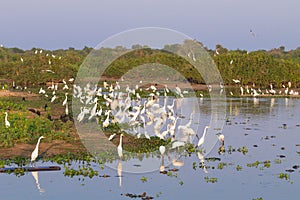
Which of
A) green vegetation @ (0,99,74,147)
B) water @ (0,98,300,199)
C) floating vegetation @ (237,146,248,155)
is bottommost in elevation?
water @ (0,98,300,199)

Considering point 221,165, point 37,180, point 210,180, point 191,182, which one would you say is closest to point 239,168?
point 221,165

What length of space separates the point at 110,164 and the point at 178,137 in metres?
4.51

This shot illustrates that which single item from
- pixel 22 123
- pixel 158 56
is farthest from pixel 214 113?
pixel 158 56

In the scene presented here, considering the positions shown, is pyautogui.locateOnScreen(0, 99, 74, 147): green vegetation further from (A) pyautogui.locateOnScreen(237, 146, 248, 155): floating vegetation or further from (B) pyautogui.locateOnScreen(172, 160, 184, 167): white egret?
(A) pyautogui.locateOnScreen(237, 146, 248, 155): floating vegetation

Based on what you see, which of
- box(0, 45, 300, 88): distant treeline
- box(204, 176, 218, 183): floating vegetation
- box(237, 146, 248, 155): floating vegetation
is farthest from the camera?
box(0, 45, 300, 88): distant treeline

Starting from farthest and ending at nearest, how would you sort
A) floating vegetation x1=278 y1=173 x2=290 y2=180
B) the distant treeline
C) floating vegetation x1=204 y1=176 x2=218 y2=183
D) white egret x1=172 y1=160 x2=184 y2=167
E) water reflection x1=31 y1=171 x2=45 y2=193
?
1. the distant treeline
2. white egret x1=172 y1=160 x2=184 y2=167
3. floating vegetation x1=278 y1=173 x2=290 y2=180
4. floating vegetation x1=204 y1=176 x2=218 y2=183
5. water reflection x1=31 y1=171 x2=45 y2=193

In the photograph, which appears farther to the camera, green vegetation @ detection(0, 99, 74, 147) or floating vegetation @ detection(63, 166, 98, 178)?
green vegetation @ detection(0, 99, 74, 147)

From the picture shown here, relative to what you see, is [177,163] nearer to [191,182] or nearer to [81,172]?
[191,182]

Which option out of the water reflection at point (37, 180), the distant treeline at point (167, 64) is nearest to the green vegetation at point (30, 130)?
the water reflection at point (37, 180)

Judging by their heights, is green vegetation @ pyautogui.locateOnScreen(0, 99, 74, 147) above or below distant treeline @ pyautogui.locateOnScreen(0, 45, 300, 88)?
below

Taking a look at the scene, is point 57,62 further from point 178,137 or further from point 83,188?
point 83,188

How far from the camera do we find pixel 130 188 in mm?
12945

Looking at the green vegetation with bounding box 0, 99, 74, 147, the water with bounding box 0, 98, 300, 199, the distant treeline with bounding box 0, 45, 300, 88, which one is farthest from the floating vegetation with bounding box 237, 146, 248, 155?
the distant treeline with bounding box 0, 45, 300, 88

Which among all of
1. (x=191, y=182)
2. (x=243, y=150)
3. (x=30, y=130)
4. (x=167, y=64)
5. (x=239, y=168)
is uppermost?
(x=167, y=64)
